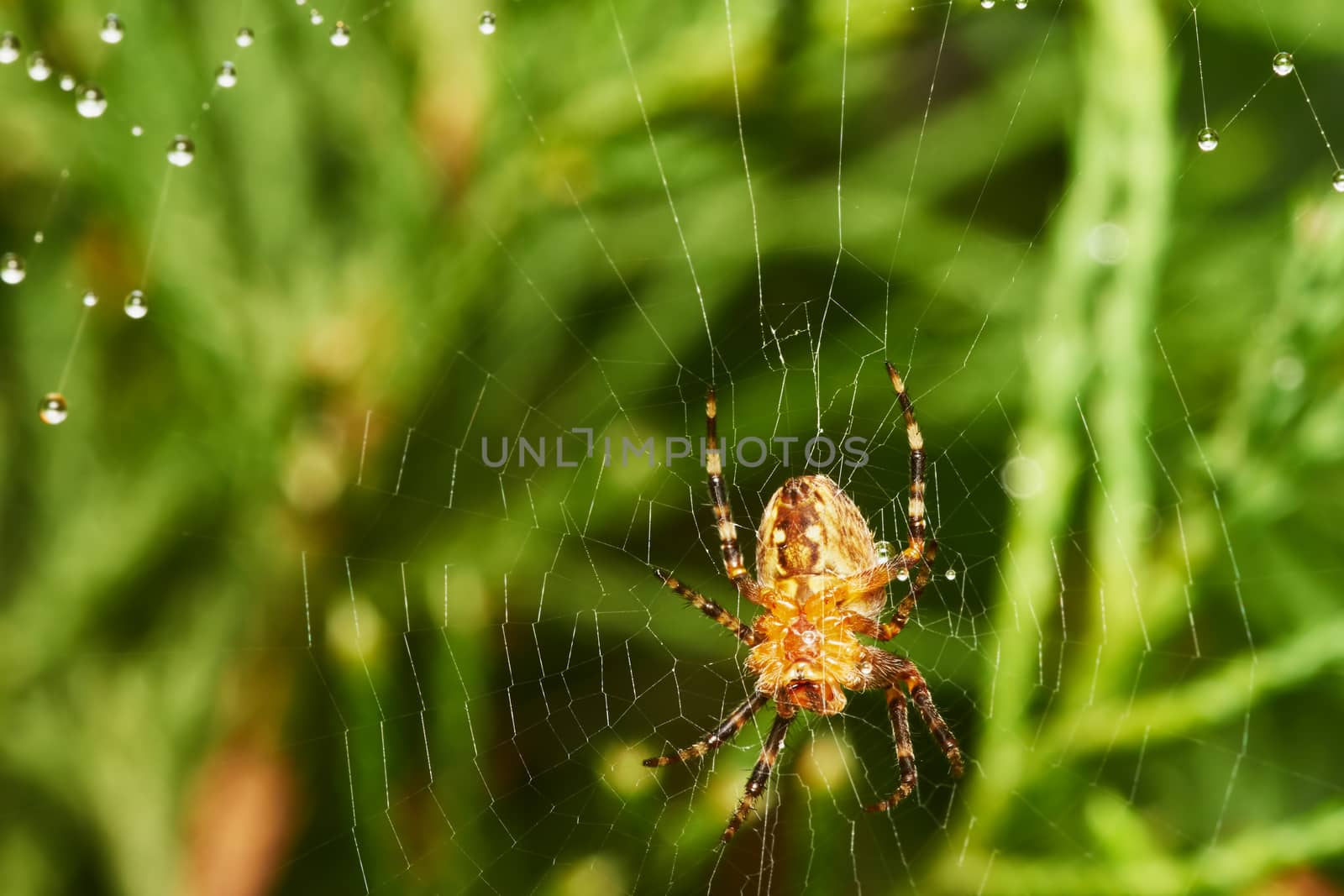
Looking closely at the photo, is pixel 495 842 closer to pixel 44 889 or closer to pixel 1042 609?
pixel 44 889

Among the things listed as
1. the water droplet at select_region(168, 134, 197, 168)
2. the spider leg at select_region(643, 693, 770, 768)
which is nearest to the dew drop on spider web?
the water droplet at select_region(168, 134, 197, 168)

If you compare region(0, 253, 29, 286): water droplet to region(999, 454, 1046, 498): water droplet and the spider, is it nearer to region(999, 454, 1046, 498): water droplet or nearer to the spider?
the spider

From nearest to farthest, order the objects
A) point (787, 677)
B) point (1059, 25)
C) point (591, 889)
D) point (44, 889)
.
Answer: point (591, 889), point (44, 889), point (1059, 25), point (787, 677)

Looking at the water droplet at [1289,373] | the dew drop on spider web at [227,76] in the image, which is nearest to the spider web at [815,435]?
the water droplet at [1289,373]

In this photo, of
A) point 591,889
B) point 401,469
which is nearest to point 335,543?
point 401,469

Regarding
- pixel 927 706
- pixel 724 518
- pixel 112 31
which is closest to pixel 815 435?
pixel 724 518

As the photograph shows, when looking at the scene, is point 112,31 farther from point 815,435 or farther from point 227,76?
point 815,435
